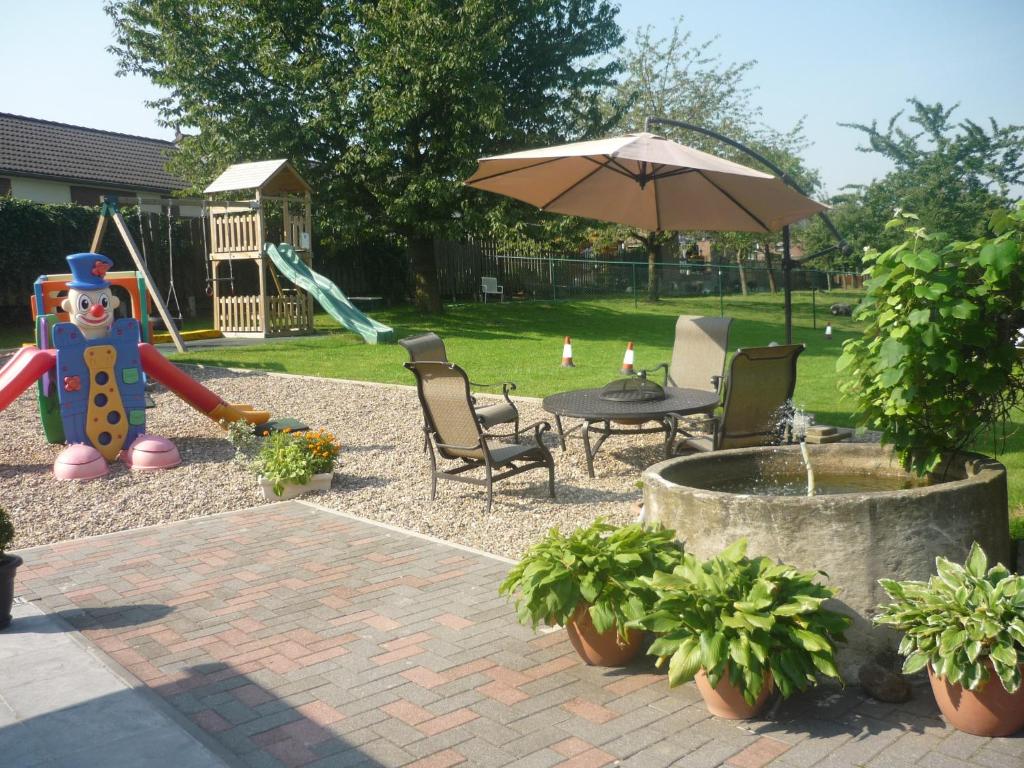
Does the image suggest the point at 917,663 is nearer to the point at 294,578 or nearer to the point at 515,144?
the point at 294,578

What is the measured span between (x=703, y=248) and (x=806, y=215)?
5566 centimetres

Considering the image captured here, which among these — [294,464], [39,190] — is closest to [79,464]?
[294,464]

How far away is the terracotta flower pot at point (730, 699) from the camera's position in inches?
138

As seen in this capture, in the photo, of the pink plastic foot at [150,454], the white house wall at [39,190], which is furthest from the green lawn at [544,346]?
the white house wall at [39,190]

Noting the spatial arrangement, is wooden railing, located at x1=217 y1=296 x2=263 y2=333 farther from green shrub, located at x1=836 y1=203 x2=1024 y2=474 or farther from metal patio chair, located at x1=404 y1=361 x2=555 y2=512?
green shrub, located at x1=836 y1=203 x2=1024 y2=474

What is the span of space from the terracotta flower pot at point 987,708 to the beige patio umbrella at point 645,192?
5.84 meters

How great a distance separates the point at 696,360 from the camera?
983 centimetres

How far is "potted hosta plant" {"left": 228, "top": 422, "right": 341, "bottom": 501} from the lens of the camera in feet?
24.1

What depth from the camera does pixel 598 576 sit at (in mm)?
4035

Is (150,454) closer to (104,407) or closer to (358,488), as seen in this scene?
(104,407)

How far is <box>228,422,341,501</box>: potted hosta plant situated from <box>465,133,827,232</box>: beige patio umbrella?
116 inches

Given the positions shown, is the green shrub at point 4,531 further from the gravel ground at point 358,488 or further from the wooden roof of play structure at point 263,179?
the wooden roof of play structure at point 263,179

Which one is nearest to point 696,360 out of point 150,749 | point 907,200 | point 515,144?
point 150,749

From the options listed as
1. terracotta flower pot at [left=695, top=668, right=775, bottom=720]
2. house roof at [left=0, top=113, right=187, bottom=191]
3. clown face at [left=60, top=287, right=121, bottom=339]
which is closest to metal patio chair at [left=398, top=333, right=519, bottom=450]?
clown face at [left=60, top=287, right=121, bottom=339]
